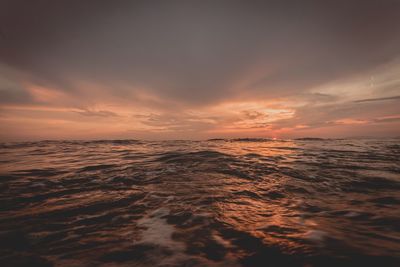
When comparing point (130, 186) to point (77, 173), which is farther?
point (77, 173)

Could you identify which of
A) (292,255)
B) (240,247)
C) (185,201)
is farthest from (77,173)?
(292,255)

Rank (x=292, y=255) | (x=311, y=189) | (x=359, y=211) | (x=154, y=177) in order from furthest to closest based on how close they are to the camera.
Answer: (x=154, y=177) < (x=311, y=189) < (x=359, y=211) < (x=292, y=255)

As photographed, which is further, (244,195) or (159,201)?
(244,195)

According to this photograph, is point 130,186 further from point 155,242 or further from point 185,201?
point 155,242

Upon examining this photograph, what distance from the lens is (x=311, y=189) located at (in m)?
5.32

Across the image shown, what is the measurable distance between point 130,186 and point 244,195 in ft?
9.73

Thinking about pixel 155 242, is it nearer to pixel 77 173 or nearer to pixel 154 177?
pixel 154 177

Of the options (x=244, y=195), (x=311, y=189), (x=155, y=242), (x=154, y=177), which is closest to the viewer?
(x=155, y=242)

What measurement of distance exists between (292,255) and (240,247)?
59cm

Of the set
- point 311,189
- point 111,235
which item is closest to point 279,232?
point 111,235

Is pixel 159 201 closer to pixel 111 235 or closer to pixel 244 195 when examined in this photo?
pixel 111 235

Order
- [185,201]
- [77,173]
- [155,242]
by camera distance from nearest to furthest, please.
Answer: [155,242], [185,201], [77,173]

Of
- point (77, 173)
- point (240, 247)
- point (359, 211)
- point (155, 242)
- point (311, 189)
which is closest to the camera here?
point (240, 247)

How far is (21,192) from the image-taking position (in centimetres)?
500
